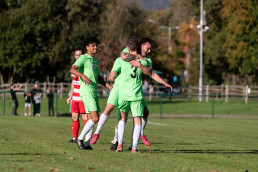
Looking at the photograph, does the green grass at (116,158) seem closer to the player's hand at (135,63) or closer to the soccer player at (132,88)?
the soccer player at (132,88)

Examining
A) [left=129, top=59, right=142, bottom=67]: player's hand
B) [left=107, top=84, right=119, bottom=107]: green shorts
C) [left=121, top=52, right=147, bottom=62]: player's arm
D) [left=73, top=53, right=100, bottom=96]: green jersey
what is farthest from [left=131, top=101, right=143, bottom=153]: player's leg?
[left=73, top=53, right=100, bottom=96]: green jersey

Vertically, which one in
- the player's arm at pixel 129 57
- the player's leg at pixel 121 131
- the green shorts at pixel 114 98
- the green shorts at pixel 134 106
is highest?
the player's arm at pixel 129 57

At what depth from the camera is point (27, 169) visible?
8094 mm

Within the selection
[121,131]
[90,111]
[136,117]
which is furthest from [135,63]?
[90,111]

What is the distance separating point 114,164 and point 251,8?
1430 inches

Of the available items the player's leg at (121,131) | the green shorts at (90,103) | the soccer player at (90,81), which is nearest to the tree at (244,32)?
the soccer player at (90,81)

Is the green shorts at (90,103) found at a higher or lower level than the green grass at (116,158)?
higher

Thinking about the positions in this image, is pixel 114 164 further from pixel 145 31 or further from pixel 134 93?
pixel 145 31


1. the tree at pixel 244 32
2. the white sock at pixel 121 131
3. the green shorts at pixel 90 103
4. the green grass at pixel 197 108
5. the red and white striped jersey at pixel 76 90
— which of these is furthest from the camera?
the tree at pixel 244 32

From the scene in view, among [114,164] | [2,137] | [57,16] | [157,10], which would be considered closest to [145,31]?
[57,16]

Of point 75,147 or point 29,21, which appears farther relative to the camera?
point 29,21

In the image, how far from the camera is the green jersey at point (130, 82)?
10250 millimetres

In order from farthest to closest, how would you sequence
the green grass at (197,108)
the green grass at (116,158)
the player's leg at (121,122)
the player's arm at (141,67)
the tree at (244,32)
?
the tree at (244,32) < the green grass at (197,108) < the player's leg at (121,122) < the player's arm at (141,67) < the green grass at (116,158)

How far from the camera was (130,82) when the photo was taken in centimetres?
1027
